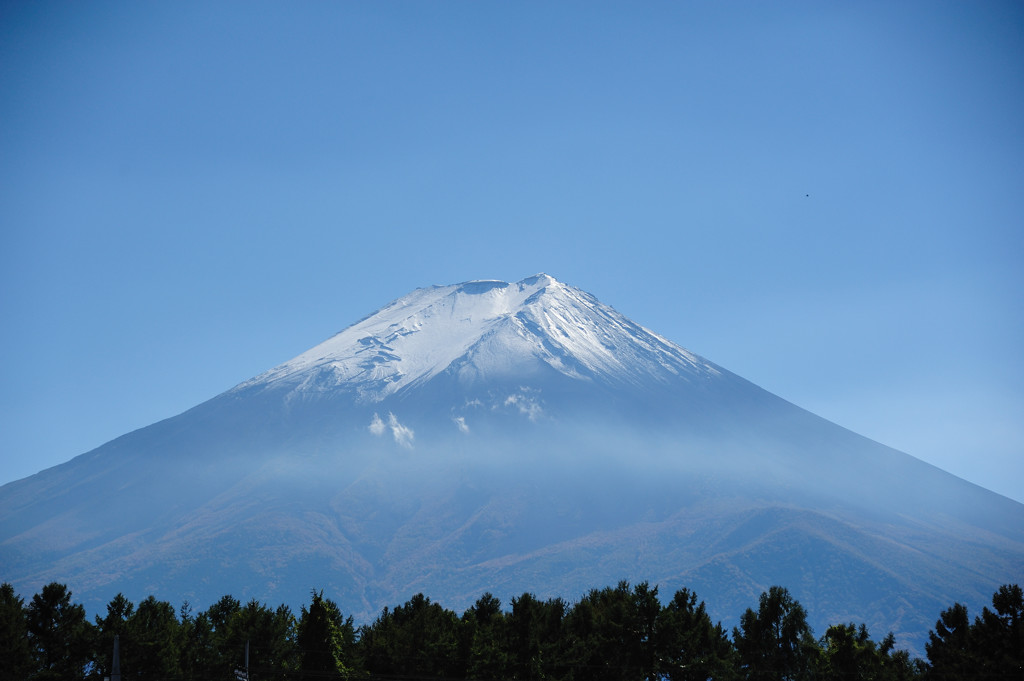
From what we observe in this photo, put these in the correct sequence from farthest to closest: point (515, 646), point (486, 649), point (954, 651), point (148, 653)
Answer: point (515, 646), point (486, 649), point (148, 653), point (954, 651)

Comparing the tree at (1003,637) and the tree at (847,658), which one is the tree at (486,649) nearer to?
the tree at (847,658)

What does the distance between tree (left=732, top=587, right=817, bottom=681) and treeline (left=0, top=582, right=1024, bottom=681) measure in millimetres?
57

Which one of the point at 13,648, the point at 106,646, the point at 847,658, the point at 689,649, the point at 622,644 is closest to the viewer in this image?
the point at 13,648

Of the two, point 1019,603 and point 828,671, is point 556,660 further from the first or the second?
point 1019,603

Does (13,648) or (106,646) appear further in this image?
(106,646)

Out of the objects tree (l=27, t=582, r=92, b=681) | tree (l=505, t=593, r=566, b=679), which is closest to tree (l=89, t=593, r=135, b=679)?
tree (l=27, t=582, r=92, b=681)

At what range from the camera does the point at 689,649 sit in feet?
196

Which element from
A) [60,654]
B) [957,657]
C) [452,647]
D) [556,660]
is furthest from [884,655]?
[60,654]

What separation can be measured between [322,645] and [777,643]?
25.1 m

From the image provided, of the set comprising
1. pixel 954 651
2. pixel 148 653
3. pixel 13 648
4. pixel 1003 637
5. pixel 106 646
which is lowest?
pixel 954 651

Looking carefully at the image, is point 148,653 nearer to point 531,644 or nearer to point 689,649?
point 531,644

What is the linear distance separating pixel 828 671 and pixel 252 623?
3265cm

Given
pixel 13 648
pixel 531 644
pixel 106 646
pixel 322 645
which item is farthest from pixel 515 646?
pixel 13 648

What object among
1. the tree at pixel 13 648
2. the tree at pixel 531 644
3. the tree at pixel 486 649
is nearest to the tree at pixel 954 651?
the tree at pixel 531 644
